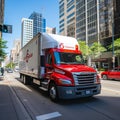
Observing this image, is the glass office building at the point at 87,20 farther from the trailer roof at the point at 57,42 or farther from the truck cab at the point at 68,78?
the truck cab at the point at 68,78

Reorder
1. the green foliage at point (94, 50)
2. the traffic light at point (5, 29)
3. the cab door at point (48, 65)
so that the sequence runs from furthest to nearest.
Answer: the green foliage at point (94, 50)
the traffic light at point (5, 29)
the cab door at point (48, 65)

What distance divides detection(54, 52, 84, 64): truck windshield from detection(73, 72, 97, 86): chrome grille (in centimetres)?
159

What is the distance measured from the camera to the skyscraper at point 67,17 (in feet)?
287

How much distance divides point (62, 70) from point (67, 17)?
87.7m

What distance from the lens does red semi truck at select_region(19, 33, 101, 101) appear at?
8695 millimetres

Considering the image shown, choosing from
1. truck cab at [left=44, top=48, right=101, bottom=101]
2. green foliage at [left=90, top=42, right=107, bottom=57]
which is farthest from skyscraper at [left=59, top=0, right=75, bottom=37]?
truck cab at [left=44, top=48, right=101, bottom=101]

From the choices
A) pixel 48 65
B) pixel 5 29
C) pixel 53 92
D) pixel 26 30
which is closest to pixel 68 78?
pixel 53 92

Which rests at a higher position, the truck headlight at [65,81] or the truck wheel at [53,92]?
the truck headlight at [65,81]

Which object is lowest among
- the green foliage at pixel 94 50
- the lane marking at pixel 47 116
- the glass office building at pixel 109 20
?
the lane marking at pixel 47 116

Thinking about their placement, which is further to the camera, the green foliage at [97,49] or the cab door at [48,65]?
the green foliage at [97,49]

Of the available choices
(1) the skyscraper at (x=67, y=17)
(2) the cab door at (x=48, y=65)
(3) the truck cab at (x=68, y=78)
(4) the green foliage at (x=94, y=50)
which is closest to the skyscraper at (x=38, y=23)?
(1) the skyscraper at (x=67, y=17)

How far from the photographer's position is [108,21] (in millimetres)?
57062

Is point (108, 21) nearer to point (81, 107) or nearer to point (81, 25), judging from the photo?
point (81, 25)

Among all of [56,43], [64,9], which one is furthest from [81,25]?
[56,43]
